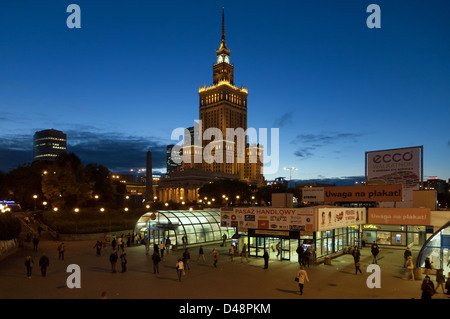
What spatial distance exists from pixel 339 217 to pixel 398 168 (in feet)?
55.2

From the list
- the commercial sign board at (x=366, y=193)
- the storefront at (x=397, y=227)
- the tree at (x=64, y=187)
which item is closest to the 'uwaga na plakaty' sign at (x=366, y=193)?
the commercial sign board at (x=366, y=193)

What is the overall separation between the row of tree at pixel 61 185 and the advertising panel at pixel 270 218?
36438mm

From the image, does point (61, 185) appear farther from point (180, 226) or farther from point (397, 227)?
point (397, 227)

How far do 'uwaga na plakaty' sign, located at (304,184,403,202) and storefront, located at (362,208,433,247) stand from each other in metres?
3.19

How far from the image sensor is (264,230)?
27.6 m

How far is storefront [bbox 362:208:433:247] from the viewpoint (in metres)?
28.9

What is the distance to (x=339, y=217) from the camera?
92.7 ft

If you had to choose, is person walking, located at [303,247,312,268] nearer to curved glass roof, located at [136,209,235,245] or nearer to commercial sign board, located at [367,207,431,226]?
commercial sign board, located at [367,207,431,226]

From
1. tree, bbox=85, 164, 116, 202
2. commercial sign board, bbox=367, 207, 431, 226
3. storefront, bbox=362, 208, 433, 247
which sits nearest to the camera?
commercial sign board, bbox=367, 207, 431, 226

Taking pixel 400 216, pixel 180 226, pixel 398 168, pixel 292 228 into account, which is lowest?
pixel 180 226

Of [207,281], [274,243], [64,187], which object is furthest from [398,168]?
[64,187]

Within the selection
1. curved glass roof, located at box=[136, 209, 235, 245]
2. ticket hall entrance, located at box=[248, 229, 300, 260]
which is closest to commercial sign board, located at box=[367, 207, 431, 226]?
ticket hall entrance, located at box=[248, 229, 300, 260]
